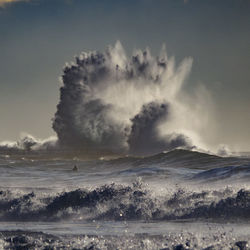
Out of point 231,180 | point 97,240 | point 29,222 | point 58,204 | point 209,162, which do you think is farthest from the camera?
point 209,162

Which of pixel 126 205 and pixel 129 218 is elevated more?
pixel 126 205

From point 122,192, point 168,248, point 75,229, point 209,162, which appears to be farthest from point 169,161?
point 168,248

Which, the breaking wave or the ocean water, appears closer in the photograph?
the ocean water

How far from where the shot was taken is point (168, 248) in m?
7.47

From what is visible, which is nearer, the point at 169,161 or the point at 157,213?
the point at 157,213

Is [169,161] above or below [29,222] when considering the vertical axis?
above

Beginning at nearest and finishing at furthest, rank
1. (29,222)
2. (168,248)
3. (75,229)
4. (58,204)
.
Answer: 1. (168,248)
2. (75,229)
3. (29,222)
4. (58,204)

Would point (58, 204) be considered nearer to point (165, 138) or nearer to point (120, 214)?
point (120, 214)

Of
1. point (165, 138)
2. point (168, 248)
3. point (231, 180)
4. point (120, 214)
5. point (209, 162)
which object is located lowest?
point (168, 248)

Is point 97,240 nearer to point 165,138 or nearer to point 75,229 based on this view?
point 75,229

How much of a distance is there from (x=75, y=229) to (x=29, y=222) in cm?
231

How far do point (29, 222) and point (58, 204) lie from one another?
5.53ft

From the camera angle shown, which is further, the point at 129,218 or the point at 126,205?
the point at 126,205

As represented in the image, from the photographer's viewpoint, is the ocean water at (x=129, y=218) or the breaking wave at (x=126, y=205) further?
the breaking wave at (x=126, y=205)
